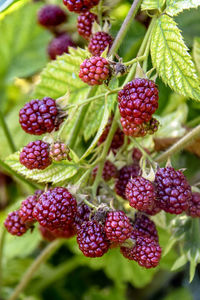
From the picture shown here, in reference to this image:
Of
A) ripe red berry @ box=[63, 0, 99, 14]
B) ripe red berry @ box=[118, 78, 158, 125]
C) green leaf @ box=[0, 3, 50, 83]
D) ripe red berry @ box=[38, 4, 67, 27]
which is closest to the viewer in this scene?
ripe red berry @ box=[118, 78, 158, 125]

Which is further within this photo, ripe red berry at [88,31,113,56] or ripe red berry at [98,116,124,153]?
ripe red berry at [98,116,124,153]

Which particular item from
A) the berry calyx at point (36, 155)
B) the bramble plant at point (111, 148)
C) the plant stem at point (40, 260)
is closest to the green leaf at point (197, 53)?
the bramble plant at point (111, 148)

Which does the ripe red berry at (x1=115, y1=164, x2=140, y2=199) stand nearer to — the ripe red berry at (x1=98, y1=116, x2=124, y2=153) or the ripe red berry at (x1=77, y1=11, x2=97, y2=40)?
the ripe red berry at (x1=98, y1=116, x2=124, y2=153)

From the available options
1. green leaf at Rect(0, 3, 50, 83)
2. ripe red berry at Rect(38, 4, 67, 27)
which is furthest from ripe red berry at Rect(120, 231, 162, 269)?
green leaf at Rect(0, 3, 50, 83)

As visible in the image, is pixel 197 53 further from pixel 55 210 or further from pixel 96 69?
pixel 55 210

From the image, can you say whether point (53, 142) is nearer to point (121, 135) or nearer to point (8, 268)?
point (121, 135)
